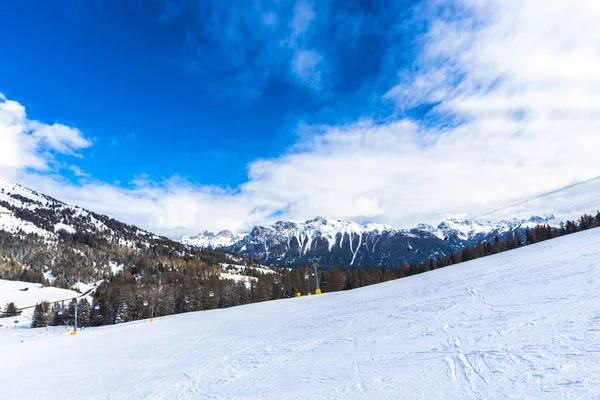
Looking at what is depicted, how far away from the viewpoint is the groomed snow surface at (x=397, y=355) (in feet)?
18.7

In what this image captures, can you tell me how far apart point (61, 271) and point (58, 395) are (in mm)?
192251

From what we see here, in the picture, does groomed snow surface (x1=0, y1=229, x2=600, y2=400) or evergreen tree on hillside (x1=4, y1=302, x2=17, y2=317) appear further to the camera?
evergreen tree on hillside (x1=4, y1=302, x2=17, y2=317)

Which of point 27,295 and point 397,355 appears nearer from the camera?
point 397,355

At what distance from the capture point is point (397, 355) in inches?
313

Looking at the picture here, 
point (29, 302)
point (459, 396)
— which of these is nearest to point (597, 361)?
point (459, 396)

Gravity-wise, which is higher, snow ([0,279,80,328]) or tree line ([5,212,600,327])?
snow ([0,279,80,328])

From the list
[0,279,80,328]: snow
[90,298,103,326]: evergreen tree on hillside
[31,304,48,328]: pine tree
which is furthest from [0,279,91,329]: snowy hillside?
[90,298,103,326]: evergreen tree on hillside

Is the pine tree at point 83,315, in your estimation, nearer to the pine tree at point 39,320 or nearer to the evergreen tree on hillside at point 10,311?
the pine tree at point 39,320

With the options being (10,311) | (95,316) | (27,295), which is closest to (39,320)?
(95,316)

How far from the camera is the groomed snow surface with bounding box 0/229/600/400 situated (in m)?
5.71

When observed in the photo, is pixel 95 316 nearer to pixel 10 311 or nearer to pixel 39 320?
pixel 39 320

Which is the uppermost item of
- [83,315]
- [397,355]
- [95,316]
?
[83,315]

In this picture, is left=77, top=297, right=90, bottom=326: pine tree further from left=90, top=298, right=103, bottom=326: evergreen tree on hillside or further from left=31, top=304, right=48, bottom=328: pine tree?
left=31, top=304, right=48, bottom=328: pine tree

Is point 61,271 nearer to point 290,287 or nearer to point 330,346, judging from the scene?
point 290,287
